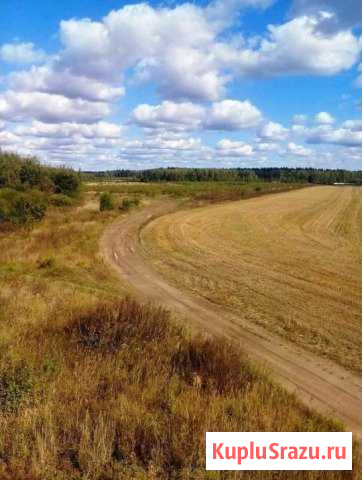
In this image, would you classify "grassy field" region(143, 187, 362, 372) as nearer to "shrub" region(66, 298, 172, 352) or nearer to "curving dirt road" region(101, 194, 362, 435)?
"curving dirt road" region(101, 194, 362, 435)

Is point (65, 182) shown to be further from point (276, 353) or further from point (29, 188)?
point (276, 353)

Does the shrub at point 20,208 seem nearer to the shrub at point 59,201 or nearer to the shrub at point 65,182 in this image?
the shrub at point 59,201

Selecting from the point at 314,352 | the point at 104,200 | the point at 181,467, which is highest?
the point at 104,200

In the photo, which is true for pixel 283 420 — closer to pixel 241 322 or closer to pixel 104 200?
pixel 241 322

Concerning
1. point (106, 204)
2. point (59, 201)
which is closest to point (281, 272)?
point (106, 204)

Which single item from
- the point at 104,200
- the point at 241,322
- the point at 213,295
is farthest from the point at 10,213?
the point at 241,322

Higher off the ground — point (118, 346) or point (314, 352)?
point (118, 346)

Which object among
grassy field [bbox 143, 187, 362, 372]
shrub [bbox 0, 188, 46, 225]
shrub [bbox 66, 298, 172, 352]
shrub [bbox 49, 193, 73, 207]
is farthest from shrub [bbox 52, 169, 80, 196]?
shrub [bbox 66, 298, 172, 352]

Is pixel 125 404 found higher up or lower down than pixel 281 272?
higher up
